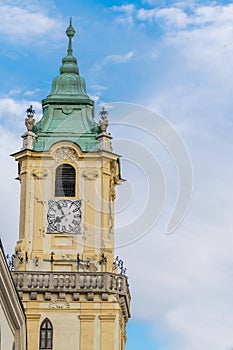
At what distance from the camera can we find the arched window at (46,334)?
7869 cm

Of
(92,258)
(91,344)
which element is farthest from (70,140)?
(91,344)

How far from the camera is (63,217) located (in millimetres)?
83125

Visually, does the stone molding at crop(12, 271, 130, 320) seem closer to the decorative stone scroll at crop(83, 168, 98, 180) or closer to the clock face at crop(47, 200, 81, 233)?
the clock face at crop(47, 200, 81, 233)

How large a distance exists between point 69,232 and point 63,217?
1.05m

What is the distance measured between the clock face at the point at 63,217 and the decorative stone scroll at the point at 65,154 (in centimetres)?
273

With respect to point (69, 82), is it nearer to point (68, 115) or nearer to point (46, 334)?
point (68, 115)

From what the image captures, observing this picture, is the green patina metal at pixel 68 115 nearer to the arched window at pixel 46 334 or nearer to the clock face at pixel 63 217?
the clock face at pixel 63 217

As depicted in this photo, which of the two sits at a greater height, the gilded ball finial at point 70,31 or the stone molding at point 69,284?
the gilded ball finial at point 70,31

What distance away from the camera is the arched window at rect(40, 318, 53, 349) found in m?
78.7

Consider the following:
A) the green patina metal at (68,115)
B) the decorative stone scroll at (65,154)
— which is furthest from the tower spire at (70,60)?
the decorative stone scroll at (65,154)

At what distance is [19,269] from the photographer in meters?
80.9

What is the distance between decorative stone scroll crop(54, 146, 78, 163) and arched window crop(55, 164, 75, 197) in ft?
1.48

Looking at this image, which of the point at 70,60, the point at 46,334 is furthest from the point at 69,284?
the point at 70,60

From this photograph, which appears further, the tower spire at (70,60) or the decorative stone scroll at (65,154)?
the tower spire at (70,60)
